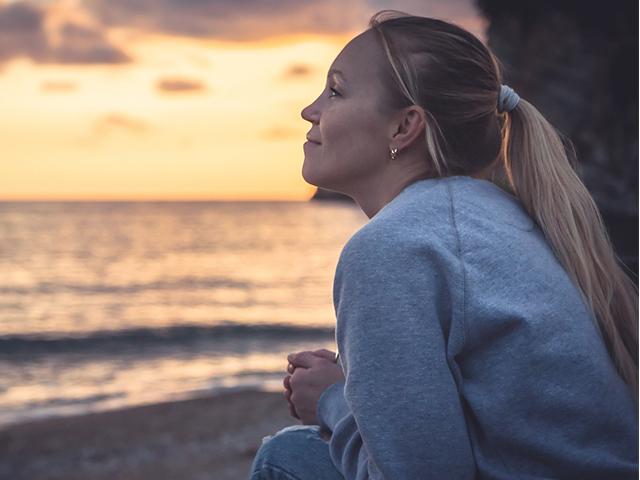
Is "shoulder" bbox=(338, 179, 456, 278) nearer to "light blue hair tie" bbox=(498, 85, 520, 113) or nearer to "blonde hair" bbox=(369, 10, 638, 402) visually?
"blonde hair" bbox=(369, 10, 638, 402)

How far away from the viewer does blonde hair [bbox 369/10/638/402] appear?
1.88m

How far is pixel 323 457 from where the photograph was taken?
6.95ft

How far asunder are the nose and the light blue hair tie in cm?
43

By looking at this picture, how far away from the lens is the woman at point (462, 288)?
1.69 m

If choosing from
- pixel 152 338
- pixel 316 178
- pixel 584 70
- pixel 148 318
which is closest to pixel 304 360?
pixel 316 178

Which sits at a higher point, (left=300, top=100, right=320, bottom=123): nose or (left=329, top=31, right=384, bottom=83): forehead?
(left=329, top=31, right=384, bottom=83): forehead

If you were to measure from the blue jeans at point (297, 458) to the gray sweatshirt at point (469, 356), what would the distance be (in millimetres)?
309

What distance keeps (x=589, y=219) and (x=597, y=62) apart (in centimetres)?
1091

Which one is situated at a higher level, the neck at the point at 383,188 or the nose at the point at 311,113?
the nose at the point at 311,113

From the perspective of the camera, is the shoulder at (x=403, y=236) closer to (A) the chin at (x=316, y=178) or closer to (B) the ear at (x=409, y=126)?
(B) the ear at (x=409, y=126)

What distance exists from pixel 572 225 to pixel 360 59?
598mm

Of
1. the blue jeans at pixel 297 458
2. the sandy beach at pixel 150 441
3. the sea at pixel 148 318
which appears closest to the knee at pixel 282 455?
the blue jeans at pixel 297 458

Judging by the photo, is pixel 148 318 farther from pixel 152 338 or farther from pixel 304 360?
pixel 304 360

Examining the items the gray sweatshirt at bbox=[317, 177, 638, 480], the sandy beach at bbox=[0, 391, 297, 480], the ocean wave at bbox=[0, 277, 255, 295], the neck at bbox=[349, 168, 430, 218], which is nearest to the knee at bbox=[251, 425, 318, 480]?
the gray sweatshirt at bbox=[317, 177, 638, 480]
